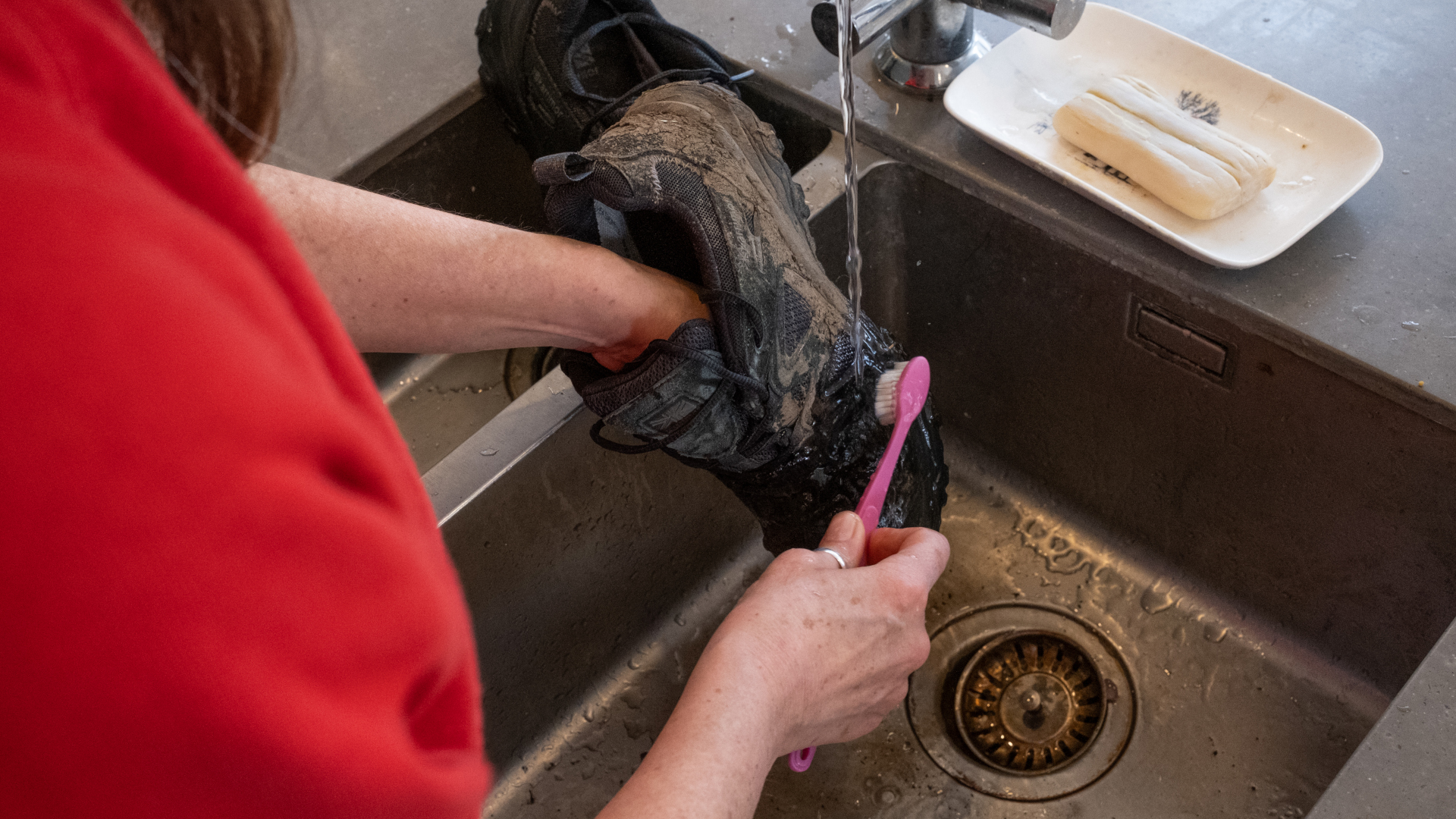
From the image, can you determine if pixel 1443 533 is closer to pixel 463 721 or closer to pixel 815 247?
pixel 815 247

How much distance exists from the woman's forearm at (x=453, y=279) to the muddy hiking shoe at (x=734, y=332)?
0.10 ft

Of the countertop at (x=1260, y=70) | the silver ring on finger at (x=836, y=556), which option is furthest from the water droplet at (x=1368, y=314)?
the silver ring on finger at (x=836, y=556)

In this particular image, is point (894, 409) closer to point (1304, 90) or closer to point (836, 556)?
point (836, 556)

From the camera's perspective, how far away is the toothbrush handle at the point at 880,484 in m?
0.69

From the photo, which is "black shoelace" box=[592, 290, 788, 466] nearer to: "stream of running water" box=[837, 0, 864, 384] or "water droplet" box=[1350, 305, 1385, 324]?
"stream of running water" box=[837, 0, 864, 384]

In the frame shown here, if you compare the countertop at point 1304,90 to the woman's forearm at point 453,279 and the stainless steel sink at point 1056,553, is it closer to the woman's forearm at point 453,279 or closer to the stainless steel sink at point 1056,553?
the stainless steel sink at point 1056,553

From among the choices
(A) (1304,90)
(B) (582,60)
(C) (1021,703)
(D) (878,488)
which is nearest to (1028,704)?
(C) (1021,703)

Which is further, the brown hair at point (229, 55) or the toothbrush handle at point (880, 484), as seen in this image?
the toothbrush handle at point (880, 484)

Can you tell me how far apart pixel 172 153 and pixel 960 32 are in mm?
747

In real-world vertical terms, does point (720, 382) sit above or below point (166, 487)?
below

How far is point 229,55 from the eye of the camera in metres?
0.29

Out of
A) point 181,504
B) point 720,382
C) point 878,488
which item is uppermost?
point 181,504

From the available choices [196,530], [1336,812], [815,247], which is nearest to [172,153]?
[196,530]

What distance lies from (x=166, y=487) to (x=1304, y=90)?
87 cm
